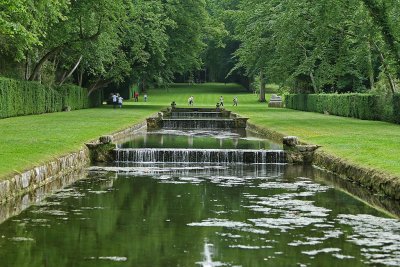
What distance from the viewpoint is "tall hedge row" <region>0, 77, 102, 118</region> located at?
137 ft

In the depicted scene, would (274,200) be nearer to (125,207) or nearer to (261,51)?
(125,207)

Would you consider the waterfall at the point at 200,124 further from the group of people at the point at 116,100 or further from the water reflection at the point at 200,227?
the water reflection at the point at 200,227

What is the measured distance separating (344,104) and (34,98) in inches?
829

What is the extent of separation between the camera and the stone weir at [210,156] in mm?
25234

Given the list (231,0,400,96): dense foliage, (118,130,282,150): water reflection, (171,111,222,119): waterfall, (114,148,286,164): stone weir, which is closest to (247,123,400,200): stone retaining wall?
(114,148,286,164): stone weir

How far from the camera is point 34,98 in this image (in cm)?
4838

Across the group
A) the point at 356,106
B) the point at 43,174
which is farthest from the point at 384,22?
the point at 43,174

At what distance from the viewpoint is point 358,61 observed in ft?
149

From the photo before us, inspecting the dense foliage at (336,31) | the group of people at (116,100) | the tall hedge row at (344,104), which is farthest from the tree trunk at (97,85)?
the tall hedge row at (344,104)

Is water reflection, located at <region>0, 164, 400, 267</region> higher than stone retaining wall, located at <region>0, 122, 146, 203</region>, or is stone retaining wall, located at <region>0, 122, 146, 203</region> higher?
stone retaining wall, located at <region>0, 122, 146, 203</region>

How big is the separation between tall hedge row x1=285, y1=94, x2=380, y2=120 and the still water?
25.0 metres

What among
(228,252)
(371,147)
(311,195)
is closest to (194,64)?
(371,147)

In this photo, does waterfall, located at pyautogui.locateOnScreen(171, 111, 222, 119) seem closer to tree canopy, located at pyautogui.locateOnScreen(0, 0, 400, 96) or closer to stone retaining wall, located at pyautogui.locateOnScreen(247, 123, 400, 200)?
tree canopy, located at pyautogui.locateOnScreen(0, 0, 400, 96)

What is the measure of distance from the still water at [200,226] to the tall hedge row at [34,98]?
23.6 metres
